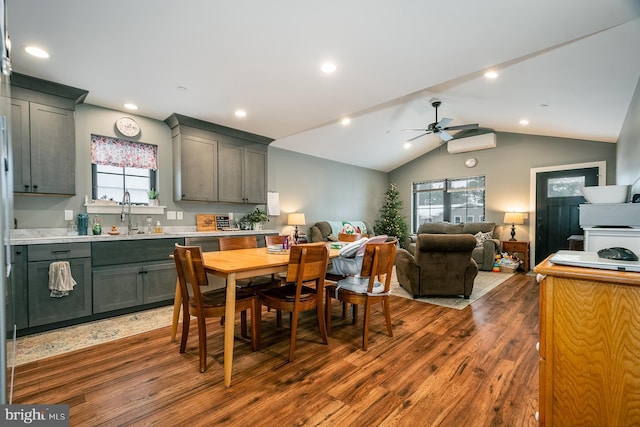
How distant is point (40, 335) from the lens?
2.72 meters

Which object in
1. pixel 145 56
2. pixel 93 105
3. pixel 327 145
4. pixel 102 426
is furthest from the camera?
pixel 327 145

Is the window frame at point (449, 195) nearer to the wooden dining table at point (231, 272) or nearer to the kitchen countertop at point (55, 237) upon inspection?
the kitchen countertop at point (55, 237)

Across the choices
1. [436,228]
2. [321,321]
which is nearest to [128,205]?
[321,321]

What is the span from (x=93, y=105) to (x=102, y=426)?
11.7 ft

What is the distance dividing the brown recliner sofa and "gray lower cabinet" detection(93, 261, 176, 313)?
316 centimetres

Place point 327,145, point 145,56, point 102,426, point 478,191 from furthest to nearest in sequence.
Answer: point 478,191 < point 327,145 < point 145,56 < point 102,426

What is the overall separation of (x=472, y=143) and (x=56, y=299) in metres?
7.71

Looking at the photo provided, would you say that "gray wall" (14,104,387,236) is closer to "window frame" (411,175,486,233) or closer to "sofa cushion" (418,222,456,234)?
"window frame" (411,175,486,233)

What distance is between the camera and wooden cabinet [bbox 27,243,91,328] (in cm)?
271

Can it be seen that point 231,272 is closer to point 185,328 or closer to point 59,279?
point 185,328

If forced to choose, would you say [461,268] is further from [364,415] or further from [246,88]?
[246,88]

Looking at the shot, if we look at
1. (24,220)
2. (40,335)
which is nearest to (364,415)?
(40,335)

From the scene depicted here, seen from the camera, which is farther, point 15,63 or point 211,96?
point 211,96

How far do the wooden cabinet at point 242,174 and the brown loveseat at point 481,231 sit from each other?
11.5 ft
